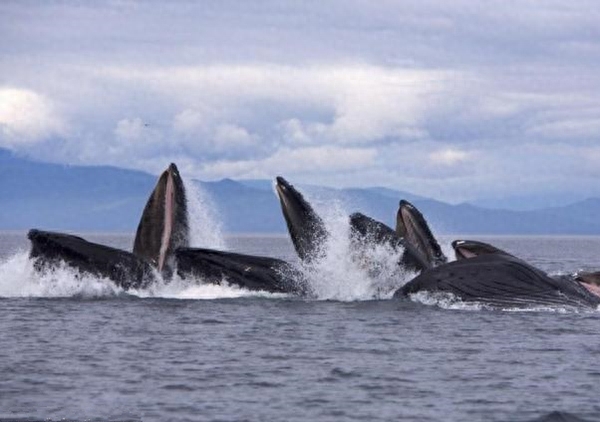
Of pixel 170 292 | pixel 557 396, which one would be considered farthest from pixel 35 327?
pixel 557 396

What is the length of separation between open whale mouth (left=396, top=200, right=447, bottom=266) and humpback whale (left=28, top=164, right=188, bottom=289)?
17.8ft

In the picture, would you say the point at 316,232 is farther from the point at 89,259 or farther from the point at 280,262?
the point at 89,259

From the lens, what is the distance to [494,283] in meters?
28.5

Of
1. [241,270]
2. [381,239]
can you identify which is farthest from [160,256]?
[381,239]

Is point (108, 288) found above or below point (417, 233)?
below

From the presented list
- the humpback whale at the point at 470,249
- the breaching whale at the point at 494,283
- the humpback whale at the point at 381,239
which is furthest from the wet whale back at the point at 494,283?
the humpback whale at the point at 381,239

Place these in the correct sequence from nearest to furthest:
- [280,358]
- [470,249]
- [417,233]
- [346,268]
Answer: [280,358] → [470,249] → [346,268] → [417,233]

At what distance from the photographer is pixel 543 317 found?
90.1 ft

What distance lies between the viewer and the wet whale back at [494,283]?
92.2ft

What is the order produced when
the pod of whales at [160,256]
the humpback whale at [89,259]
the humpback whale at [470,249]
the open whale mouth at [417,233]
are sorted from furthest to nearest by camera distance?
the open whale mouth at [417,233]
the humpback whale at [470,249]
the pod of whales at [160,256]
the humpback whale at [89,259]

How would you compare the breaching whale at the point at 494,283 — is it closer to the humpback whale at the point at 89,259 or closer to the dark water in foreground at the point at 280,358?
the dark water in foreground at the point at 280,358

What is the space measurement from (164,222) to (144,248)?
2.77 ft

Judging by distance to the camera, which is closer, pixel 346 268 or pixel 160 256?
pixel 160 256

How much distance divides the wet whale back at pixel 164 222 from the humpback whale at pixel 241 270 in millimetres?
712
